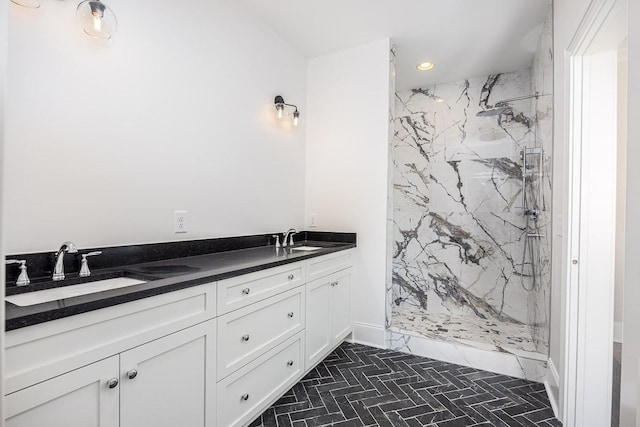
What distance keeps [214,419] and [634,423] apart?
150cm

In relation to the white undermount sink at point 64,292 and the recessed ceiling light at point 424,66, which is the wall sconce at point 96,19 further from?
the recessed ceiling light at point 424,66

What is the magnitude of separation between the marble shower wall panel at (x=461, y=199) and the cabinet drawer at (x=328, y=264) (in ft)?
4.08

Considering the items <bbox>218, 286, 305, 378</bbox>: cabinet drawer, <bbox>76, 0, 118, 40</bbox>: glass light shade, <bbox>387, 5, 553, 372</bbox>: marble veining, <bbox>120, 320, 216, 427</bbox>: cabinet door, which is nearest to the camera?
<bbox>120, 320, 216, 427</bbox>: cabinet door

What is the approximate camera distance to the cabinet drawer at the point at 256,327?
1.49 meters

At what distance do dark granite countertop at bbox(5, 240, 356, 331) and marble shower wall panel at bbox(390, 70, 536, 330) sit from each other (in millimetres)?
1818

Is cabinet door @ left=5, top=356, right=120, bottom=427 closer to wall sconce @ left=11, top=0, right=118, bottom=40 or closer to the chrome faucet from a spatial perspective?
the chrome faucet

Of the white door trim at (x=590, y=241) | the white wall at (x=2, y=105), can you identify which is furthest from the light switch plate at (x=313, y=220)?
the white wall at (x=2, y=105)

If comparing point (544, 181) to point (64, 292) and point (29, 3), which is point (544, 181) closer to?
point (64, 292)

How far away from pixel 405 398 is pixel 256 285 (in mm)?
1229

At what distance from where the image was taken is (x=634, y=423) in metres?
0.89

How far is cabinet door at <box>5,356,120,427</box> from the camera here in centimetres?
85

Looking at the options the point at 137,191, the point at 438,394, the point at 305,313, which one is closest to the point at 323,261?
the point at 305,313

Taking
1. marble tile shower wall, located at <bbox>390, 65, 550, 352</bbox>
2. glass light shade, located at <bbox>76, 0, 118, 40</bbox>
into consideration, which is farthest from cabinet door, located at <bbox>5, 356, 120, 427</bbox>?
marble tile shower wall, located at <bbox>390, 65, 550, 352</bbox>

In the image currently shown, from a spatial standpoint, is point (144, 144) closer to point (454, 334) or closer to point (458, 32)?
point (458, 32)
